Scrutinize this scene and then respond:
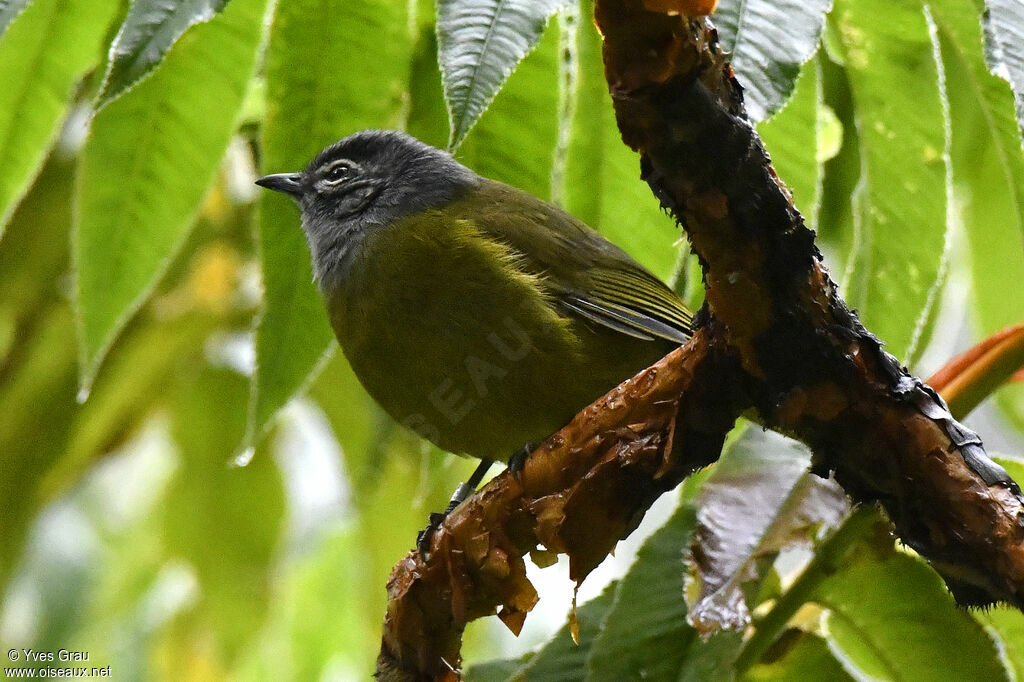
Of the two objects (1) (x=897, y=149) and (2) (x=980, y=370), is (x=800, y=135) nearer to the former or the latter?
(1) (x=897, y=149)

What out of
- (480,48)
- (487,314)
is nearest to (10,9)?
(480,48)

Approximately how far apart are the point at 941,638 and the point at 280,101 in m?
1.57

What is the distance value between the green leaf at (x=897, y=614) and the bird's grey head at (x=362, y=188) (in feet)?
4.29

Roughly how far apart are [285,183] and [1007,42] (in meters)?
1.66

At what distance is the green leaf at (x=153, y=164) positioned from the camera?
2256 mm

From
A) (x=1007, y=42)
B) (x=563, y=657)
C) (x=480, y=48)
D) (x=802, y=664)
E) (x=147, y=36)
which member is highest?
(x=1007, y=42)

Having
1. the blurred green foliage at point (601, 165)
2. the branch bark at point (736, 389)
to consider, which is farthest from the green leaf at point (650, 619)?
the branch bark at point (736, 389)

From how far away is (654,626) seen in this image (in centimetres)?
219

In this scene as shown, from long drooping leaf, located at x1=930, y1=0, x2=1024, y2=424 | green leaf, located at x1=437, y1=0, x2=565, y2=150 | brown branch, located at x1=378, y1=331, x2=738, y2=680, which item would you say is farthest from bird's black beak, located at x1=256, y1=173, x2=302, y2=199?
long drooping leaf, located at x1=930, y1=0, x2=1024, y2=424

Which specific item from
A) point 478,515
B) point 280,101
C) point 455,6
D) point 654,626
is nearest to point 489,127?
point 280,101

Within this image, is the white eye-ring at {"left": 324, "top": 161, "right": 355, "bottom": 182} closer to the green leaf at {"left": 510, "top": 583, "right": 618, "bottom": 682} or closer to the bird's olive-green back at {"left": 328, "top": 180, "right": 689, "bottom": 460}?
the bird's olive-green back at {"left": 328, "top": 180, "right": 689, "bottom": 460}

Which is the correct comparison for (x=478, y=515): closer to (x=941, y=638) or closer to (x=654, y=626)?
(x=654, y=626)

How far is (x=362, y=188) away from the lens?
3.16m

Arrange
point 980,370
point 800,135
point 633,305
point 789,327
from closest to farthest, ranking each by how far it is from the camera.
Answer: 1. point 789,327
2. point 980,370
3. point 800,135
4. point 633,305
